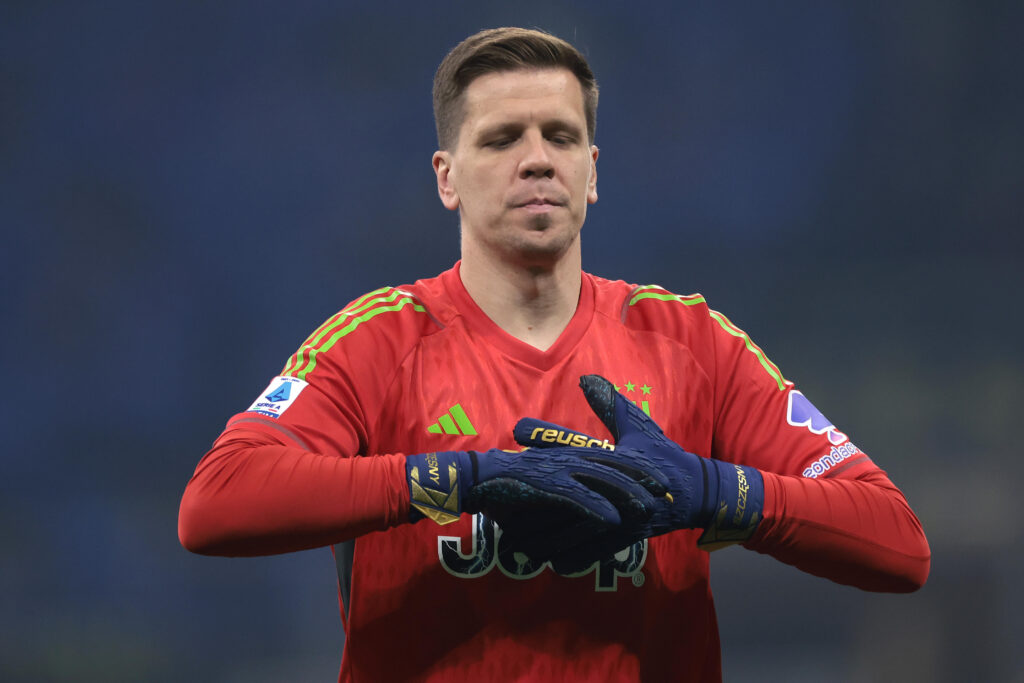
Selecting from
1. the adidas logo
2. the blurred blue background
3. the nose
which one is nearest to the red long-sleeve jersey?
the adidas logo

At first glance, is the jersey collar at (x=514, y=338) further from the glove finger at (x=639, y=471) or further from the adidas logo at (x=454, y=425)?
the glove finger at (x=639, y=471)

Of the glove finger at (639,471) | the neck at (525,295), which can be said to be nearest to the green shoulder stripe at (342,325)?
the neck at (525,295)

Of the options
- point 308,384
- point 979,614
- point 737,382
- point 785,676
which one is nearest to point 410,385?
point 308,384

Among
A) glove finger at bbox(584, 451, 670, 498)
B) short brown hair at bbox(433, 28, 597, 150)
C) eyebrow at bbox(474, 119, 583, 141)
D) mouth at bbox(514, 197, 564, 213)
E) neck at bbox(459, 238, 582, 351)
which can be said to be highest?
short brown hair at bbox(433, 28, 597, 150)

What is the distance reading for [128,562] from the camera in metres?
2.99

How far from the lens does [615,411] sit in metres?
1.48

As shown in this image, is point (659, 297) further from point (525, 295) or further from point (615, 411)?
point (615, 411)

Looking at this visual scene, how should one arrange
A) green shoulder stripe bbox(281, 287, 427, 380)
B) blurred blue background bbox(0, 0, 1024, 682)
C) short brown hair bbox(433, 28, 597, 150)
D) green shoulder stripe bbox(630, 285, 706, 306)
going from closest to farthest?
1. green shoulder stripe bbox(281, 287, 427, 380)
2. short brown hair bbox(433, 28, 597, 150)
3. green shoulder stripe bbox(630, 285, 706, 306)
4. blurred blue background bbox(0, 0, 1024, 682)

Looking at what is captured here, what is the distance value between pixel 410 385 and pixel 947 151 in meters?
2.47

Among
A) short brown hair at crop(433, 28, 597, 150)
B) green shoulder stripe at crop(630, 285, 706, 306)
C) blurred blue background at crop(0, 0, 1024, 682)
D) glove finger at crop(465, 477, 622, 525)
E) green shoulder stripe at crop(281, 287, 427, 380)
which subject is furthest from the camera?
blurred blue background at crop(0, 0, 1024, 682)

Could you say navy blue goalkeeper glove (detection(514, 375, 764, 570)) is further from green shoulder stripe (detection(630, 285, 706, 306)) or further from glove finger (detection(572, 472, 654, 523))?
green shoulder stripe (detection(630, 285, 706, 306))

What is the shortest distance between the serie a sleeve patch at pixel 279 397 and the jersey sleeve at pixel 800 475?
608 millimetres

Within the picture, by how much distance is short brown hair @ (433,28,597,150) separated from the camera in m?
1.66

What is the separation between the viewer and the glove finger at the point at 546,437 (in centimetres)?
140
